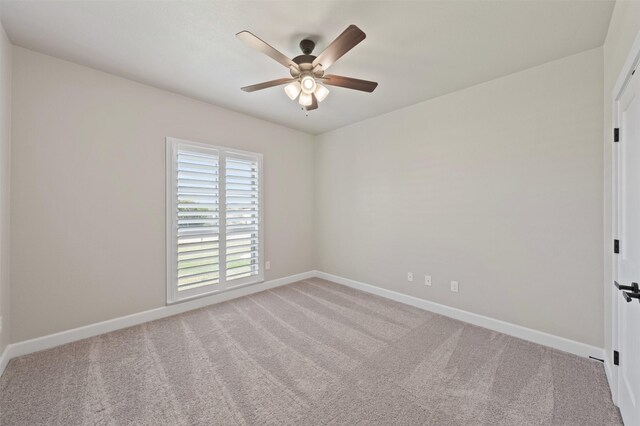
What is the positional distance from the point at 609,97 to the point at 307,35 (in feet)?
8.10

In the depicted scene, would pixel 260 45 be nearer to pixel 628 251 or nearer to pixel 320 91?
pixel 320 91

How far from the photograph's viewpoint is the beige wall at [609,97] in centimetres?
167

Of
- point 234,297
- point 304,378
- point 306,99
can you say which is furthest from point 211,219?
point 304,378

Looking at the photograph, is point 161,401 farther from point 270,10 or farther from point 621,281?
point 621,281

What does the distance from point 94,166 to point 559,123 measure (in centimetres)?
463

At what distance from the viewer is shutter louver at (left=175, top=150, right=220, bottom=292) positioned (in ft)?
10.6

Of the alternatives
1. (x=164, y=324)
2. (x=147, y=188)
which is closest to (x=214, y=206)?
(x=147, y=188)

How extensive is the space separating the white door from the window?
12.2 feet

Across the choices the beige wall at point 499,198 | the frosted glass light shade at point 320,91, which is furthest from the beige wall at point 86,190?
the beige wall at point 499,198

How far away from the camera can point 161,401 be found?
70.1 inches

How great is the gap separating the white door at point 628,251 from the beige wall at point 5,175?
426cm

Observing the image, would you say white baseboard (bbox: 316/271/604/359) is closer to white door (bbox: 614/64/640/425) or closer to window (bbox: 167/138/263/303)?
white door (bbox: 614/64/640/425)

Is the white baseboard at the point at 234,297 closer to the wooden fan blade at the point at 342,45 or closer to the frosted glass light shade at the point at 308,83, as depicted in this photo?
the frosted glass light shade at the point at 308,83

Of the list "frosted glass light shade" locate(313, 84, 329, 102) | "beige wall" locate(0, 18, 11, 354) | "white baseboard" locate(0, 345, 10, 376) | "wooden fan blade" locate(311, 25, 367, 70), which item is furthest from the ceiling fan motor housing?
"white baseboard" locate(0, 345, 10, 376)
